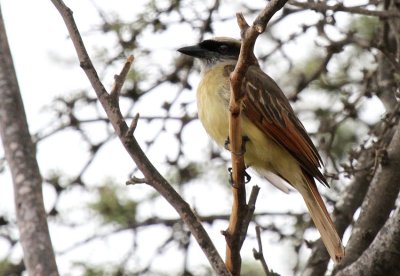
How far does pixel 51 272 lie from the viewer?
3488mm

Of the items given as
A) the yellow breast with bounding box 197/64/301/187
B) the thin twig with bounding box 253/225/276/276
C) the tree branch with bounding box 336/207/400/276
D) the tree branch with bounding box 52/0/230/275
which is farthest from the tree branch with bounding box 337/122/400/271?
the tree branch with bounding box 52/0/230/275

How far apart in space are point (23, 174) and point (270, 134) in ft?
5.22

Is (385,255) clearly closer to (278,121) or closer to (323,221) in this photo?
(323,221)

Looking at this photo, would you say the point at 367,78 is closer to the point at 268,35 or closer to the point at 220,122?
the point at 268,35

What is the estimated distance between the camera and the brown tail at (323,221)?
182 inches

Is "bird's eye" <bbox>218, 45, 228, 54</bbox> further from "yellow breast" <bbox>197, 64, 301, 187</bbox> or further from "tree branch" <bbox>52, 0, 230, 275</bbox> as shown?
"tree branch" <bbox>52, 0, 230, 275</bbox>

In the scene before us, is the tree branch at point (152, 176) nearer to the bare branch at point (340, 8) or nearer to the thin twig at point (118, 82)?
the thin twig at point (118, 82)

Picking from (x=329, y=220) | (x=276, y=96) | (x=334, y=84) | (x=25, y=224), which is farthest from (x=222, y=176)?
(x=25, y=224)

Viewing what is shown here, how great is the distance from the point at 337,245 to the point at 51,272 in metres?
1.72

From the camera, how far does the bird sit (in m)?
4.94

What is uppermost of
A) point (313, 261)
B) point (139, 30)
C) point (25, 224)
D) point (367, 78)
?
point (139, 30)

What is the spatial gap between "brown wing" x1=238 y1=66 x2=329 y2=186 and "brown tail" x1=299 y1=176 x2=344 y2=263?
99 millimetres

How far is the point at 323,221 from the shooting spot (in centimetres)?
482

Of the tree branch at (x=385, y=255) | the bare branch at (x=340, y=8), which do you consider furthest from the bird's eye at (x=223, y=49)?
the tree branch at (x=385, y=255)
